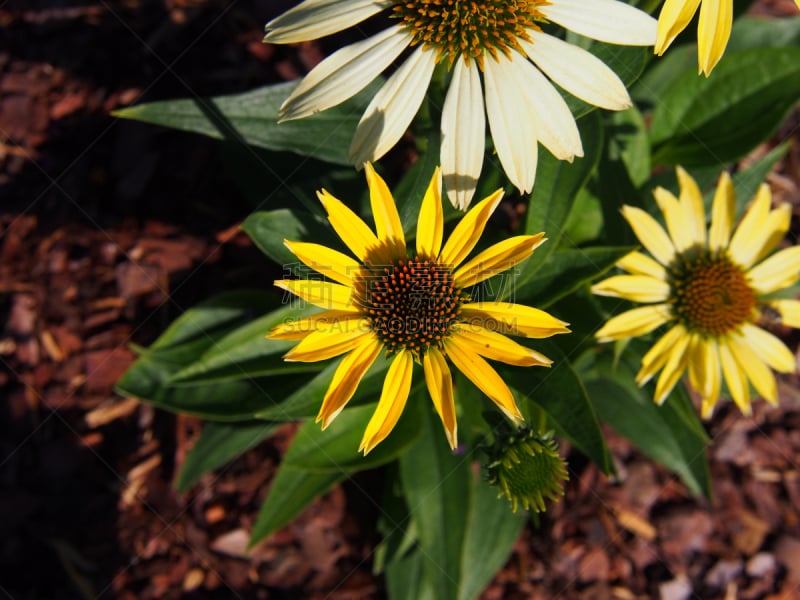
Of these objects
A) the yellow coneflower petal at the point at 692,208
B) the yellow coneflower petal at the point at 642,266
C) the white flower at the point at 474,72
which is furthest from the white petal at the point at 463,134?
the yellow coneflower petal at the point at 692,208

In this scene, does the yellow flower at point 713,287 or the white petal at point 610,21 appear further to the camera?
the yellow flower at point 713,287

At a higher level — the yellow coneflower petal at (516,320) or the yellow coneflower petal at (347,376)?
the yellow coneflower petal at (347,376)

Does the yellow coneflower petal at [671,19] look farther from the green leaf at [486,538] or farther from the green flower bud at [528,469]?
the green leaf at [486,538]

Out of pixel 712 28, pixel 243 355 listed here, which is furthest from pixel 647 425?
pixel 243 355

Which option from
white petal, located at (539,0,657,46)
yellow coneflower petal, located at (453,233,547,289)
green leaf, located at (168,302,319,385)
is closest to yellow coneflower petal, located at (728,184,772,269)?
white petal, located at (539,0,657,46)

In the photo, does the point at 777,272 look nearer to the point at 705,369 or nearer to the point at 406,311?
the point at 705,369

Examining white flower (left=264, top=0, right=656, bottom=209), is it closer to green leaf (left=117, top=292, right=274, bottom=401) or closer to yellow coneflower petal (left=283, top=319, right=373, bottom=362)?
yellow coneflower petal (left=283, top=319, right=373, bottom=362)

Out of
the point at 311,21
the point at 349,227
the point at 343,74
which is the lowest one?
the point at 349,227
